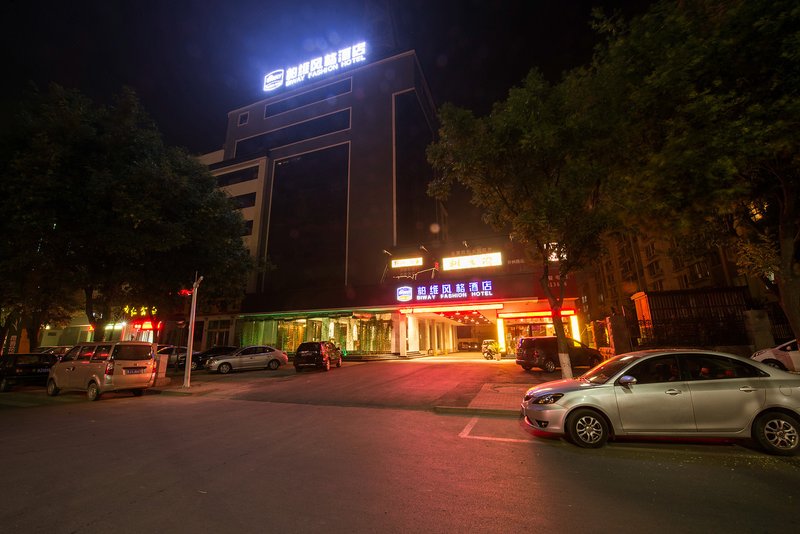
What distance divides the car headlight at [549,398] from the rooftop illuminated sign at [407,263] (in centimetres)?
2230

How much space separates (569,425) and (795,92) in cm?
670

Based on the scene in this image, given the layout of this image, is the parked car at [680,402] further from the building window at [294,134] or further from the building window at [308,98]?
the building window at [308,98]

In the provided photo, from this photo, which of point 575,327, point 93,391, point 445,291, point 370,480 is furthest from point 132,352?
point 575,327

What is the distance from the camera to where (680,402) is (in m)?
5.48

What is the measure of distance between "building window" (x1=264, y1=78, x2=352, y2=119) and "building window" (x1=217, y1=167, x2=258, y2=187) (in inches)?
342

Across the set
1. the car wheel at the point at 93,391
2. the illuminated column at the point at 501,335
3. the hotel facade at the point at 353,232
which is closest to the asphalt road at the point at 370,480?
the car wheel at the point at 93,391

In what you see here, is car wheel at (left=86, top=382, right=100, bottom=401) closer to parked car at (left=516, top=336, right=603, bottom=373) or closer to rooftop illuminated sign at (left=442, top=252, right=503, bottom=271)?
parked car at (left=516, top=336, right=603, bottom=373)

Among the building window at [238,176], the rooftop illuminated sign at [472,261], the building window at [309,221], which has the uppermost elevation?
the building window at [238,176]

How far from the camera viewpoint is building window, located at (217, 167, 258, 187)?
38.9m

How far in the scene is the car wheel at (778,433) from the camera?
5.15m

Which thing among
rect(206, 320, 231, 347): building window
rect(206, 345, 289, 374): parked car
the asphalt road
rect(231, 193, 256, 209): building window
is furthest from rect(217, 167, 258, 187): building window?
the asphalt road

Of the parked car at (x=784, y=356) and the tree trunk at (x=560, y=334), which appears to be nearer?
the tree trunk at (x=560, y=334)

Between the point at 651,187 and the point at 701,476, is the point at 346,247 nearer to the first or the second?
the point at 651,187

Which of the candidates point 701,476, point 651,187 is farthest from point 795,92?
point 701,476
